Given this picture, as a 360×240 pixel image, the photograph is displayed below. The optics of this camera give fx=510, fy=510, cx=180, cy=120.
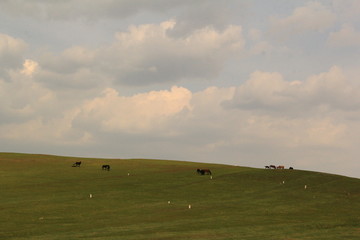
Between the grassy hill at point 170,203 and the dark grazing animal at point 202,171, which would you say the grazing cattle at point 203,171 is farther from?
the grassy hill at point 170,203

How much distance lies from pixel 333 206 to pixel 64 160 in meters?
55.9

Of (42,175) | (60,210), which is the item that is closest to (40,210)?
(60,210)

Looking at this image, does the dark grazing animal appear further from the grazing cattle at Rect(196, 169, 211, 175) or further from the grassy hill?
the grassy hill

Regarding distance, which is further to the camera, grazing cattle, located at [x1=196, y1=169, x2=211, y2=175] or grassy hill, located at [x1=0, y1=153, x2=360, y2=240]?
grazing cattle, located at [x1=196, y1=169, x2=211, y2=175]

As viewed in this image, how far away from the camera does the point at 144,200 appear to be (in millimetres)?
53000

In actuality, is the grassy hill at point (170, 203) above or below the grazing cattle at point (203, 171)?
below

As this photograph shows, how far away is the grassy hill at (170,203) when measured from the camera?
3581 cm

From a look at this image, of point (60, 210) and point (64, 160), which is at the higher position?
point (64, 160)

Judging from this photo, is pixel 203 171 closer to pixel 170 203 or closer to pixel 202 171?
pixel 202 171

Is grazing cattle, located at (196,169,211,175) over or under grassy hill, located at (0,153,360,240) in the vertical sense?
over

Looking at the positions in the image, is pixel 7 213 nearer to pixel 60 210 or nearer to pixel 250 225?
pixel 60 210

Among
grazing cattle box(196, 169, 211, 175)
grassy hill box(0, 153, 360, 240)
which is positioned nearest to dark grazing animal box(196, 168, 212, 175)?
grazing cattle box(196, 169, 211, 175)

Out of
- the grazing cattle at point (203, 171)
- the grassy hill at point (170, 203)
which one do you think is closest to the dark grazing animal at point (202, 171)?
the grazing cattle at point (203, 171)

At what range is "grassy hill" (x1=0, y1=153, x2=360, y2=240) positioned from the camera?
35.8 m
